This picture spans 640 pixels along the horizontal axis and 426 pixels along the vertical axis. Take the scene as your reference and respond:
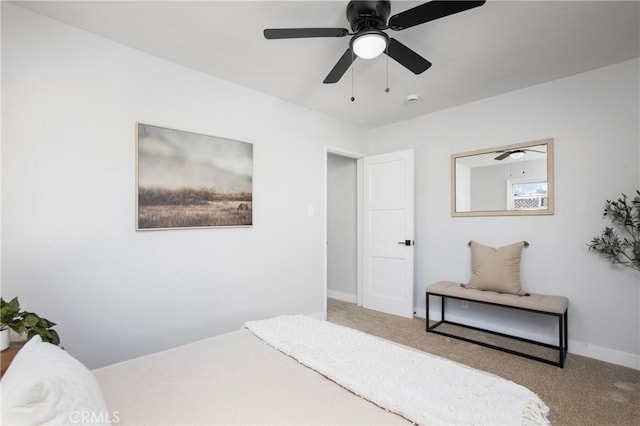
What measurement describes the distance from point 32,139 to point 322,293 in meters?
3.00

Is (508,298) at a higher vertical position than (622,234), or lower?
lower

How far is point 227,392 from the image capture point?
1.23 metres

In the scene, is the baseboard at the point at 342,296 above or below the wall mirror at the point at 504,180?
below

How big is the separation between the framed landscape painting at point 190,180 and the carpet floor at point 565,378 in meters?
2.05

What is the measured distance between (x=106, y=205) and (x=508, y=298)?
3495mm

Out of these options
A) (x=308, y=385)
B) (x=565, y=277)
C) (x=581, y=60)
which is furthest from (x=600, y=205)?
(x=308, y=385)

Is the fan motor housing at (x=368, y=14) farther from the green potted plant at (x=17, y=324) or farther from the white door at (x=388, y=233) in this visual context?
the green potted plant at (x=17, y=324)

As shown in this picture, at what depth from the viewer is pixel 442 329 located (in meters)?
3.47

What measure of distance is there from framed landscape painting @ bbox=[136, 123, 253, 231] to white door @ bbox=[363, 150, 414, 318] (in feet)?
6.08

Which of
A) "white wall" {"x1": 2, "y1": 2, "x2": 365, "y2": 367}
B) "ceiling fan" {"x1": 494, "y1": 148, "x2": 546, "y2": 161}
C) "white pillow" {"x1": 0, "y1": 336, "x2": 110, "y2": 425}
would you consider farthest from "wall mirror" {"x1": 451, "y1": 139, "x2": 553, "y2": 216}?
"white pillow" {"x1": 0, "y1": 336, "x2": 110, "y2": 425}

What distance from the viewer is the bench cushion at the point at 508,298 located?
2658mm

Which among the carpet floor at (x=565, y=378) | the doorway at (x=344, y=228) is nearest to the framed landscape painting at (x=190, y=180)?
the doorway at (x=344, y=228)

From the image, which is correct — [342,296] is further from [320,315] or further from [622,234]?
[622,234]

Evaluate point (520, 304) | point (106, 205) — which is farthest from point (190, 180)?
point (520, 304)
